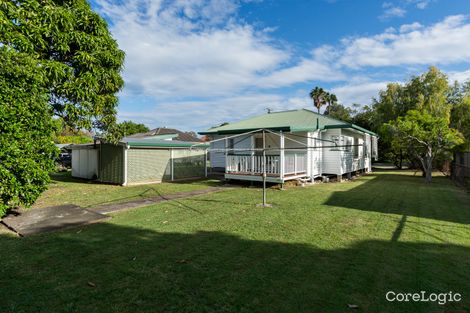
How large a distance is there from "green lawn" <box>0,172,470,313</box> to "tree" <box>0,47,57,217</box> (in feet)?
4.56

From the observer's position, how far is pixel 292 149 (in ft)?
44.6

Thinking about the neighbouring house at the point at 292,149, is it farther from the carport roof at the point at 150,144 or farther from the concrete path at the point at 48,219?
the concrete path at the point at 48,219

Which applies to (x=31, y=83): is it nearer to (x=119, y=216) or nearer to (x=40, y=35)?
(x=40, y=35)

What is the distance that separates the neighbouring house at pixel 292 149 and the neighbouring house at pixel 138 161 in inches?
77.8

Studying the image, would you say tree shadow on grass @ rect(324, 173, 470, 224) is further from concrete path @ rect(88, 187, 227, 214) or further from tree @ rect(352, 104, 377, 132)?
tree @ rect(352, 104, 377, 132)

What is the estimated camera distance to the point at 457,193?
10.1 m

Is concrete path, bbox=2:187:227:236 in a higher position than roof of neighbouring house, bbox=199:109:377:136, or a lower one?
lower

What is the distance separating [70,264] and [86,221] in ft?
8.11

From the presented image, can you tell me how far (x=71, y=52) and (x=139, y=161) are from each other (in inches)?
231

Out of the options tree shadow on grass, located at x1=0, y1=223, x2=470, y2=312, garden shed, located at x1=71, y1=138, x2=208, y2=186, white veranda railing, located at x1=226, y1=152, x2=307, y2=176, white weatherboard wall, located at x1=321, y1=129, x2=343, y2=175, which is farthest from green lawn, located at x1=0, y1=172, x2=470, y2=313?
white weatherboard wall, located at x1=321, y1=129, x2=343, y2=175

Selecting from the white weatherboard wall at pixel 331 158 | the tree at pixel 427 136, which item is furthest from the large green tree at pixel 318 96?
the white weatherboard wall at pixel 331 158

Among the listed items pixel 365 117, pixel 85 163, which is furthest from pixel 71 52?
pixel 365 117

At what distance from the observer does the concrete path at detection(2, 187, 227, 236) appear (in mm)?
5734

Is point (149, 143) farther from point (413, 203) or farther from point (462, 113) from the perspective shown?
point (462, 113)
